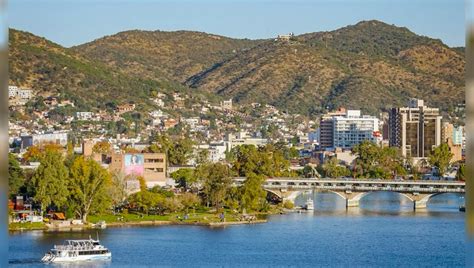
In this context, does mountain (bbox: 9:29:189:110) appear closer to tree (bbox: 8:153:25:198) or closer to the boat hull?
tree (bbox: 8:153:25:198)

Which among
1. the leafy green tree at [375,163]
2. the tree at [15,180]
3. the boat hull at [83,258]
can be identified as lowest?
the boat hull at [83,258]

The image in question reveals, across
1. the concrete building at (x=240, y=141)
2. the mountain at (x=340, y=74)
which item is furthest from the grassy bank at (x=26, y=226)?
the mountain at (x=340, y=74)

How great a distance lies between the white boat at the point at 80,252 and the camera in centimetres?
1509

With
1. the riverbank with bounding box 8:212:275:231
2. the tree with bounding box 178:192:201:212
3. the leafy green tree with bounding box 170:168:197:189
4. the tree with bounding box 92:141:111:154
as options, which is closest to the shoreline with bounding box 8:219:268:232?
the riverbank with bounding box 8:212:275:231

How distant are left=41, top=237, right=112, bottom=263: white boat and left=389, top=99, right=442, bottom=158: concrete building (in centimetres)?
3393

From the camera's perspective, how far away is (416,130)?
5022 centimetres

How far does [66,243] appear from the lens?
16.4 m

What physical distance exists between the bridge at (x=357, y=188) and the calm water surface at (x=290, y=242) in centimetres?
274

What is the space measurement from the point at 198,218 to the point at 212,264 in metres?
6.79

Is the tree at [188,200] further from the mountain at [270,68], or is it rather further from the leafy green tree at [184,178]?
the mountain at [270,68]

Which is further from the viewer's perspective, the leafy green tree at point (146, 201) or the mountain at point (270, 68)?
the mountain at point (270, 68)

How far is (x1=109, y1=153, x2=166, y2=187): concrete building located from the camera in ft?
85.7

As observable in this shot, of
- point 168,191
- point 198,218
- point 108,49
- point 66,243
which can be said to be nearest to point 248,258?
point 66,243

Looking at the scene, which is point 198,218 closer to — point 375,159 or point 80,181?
point 80,181
